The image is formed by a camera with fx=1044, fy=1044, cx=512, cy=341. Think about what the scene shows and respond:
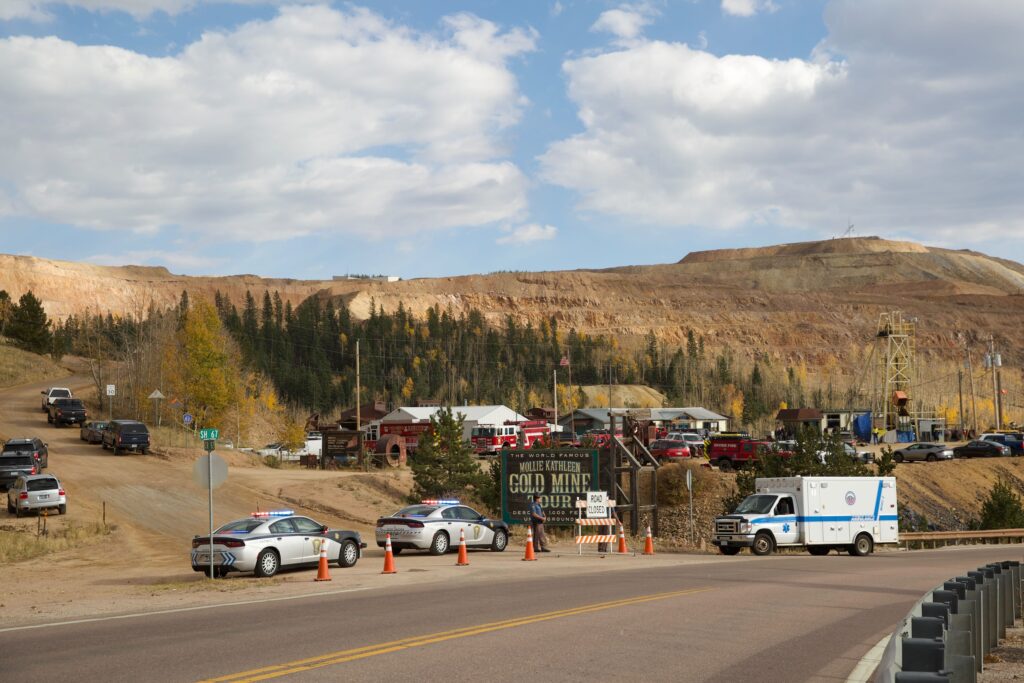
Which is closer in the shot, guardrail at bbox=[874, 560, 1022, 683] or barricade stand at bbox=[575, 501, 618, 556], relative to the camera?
guardrail at bbox=[874, 560, 1022, 683]

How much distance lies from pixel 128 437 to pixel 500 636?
45883 mm

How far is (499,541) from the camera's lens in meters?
30.8

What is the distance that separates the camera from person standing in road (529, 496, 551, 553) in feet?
97.3

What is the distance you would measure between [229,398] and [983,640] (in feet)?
226

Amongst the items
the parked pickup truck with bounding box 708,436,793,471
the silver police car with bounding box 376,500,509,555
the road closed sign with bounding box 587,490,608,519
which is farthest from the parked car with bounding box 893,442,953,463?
the silver police car with bounding box 376,500,509,555

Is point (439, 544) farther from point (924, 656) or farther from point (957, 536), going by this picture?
point (924, 656)

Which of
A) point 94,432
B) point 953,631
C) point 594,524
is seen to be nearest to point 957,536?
point 594,524

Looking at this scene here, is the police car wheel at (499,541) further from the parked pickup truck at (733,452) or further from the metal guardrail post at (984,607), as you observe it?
the parked pickup truck at (733,452)

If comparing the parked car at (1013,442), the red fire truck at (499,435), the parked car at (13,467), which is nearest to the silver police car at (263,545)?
the parked car at (13,467)

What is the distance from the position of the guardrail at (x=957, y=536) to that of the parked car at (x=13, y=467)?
33.5 m

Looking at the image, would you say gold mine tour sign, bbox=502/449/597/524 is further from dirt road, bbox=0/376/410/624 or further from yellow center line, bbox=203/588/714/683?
yellow center line, bbox=203/588/714/683

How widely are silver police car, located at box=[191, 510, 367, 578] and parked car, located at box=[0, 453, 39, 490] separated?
21.6 metres

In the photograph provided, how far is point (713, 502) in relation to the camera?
50125 millimetres

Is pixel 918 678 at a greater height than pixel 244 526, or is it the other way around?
pixel 918 678
